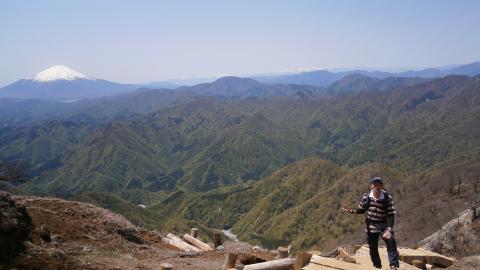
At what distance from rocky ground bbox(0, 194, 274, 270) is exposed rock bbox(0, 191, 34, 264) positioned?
0.18 metres

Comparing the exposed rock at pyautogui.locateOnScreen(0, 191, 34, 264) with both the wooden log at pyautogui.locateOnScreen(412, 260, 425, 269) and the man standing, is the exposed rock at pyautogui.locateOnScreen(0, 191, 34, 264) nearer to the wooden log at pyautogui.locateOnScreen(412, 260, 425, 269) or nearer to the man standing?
the man standing

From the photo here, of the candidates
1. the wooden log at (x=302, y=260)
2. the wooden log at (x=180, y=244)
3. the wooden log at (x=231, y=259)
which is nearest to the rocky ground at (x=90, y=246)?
the wooden log at (x=180, y=244)

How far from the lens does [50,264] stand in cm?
1082

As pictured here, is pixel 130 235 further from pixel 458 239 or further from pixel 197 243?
pixel 458 239

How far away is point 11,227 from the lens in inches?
447

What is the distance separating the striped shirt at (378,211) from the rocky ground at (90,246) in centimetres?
382

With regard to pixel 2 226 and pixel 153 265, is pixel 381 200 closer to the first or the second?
A: pixel 153 265

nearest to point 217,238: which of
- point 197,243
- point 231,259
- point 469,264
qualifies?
point 197,243

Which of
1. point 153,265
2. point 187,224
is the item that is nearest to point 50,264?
point 153,265

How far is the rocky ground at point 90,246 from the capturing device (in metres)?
11.3

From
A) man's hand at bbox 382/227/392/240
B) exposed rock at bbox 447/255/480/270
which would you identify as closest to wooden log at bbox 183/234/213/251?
man's hand at bbox 382/227/392/240

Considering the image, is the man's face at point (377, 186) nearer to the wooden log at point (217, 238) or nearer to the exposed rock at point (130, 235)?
the wooden log at point (217, 238)

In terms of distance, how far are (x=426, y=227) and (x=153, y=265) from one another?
42464 millimetres

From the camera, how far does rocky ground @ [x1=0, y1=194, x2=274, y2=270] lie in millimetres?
11312
